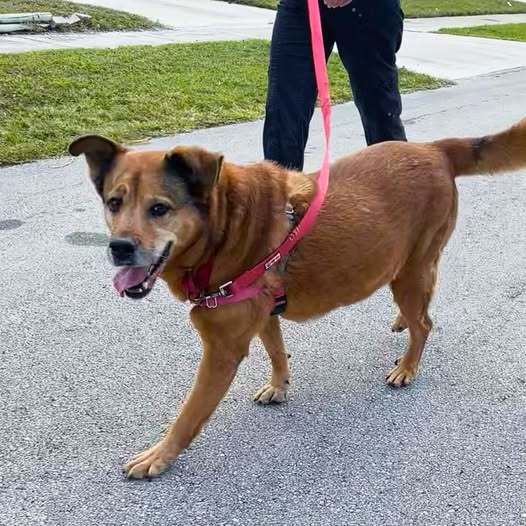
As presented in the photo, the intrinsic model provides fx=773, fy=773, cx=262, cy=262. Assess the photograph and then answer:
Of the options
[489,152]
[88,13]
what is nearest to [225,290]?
[489,152]

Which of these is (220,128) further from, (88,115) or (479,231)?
(479,231)

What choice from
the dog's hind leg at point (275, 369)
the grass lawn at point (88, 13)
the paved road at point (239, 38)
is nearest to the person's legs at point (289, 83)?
the dog's hind leg at point (275, 369)

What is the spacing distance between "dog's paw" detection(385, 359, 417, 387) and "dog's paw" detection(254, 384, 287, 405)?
1.69ft

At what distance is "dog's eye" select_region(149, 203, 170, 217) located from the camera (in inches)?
103

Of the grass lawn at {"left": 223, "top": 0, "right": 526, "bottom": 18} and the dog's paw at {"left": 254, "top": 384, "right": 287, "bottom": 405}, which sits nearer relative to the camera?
the dog's paw at {"left": 254, "top": 384, "right": 287, "bottom": 405}

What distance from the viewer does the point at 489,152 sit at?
3.40 m

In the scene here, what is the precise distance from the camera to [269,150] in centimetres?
427

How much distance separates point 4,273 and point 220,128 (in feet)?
13.4

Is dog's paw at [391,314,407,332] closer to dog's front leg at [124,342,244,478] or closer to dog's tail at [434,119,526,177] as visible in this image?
dog's tail at [434,119,526,177]

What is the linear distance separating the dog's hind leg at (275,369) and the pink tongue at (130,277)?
0.84 metres

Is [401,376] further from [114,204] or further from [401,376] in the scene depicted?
[114,204]

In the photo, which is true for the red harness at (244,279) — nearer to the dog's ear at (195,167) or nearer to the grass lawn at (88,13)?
the dog's ear at (195,167)

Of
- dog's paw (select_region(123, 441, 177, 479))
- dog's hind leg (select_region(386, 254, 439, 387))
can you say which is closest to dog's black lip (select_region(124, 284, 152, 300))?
dog's paw (select_region(123, 441, 177, 479))

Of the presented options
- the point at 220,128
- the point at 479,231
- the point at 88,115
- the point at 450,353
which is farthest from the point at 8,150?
the point at 450,353
